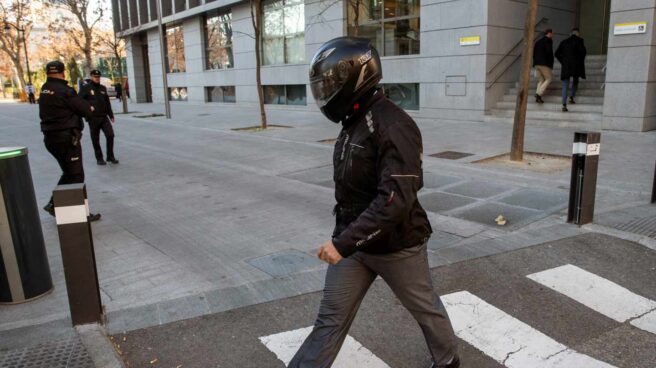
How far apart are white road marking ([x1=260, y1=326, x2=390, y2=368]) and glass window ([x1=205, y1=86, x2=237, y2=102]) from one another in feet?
83.6

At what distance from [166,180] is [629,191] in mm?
6960

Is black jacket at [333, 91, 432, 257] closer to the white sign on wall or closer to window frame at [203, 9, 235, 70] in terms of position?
the white sign on wall

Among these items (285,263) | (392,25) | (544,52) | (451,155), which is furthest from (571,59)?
(285,263)

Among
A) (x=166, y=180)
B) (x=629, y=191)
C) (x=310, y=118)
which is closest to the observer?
(x=629, y=191)

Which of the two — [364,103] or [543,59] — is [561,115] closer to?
[543,59]

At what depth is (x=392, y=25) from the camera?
18516 mm

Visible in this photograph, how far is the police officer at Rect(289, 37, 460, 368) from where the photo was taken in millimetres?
2238

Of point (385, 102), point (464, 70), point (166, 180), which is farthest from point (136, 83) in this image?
point (385, 102)

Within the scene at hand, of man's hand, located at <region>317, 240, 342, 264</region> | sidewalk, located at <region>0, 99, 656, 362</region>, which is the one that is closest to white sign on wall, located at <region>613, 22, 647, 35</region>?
sidewalk, located at <region>0, 99, 656, 362</region>

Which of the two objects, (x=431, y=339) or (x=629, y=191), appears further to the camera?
(x=629, y=191)

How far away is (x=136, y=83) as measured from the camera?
127ft

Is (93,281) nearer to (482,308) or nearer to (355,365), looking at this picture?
(355,365)

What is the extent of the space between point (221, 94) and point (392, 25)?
44.7 ft

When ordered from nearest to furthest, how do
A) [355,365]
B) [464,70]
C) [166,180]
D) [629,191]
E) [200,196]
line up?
[355,365] < [629,191] < [200,196] < [166,180] < [464,70]
